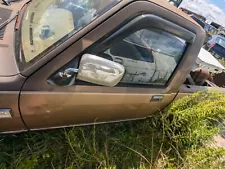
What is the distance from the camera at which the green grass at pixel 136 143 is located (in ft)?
7.82

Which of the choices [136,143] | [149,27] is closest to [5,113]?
[149,27]

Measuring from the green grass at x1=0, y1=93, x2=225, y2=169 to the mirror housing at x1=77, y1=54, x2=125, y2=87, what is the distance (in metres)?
0.72

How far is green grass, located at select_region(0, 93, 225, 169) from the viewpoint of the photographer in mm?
2383

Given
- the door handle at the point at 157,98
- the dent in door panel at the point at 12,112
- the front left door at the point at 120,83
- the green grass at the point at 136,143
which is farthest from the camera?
the door handle at the point at 157,98

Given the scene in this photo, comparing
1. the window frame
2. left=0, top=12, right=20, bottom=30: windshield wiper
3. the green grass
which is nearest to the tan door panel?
the window frame

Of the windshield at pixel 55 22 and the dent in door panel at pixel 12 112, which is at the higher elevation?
the windshield at pixel 55 22

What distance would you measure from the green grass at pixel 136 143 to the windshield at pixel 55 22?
3.09 feet

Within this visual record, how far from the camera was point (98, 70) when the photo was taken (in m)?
1.89

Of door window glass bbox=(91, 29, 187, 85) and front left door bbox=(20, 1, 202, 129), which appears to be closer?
front left door bbox=(20, 1, 202, 129)

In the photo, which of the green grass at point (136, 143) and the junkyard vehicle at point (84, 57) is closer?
the junkyard vehicle at point (84, 57)

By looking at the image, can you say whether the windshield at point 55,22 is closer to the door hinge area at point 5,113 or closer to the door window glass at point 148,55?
the door window glass at point 148,55

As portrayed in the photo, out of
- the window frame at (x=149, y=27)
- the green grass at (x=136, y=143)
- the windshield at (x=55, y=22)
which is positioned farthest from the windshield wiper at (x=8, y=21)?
the green grass at (x=136, y=143)

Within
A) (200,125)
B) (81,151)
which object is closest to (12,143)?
(81,151)

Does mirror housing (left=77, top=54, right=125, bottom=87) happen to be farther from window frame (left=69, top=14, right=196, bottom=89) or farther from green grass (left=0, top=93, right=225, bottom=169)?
green grass (left=0, top=93, right=225, bottom=169)
